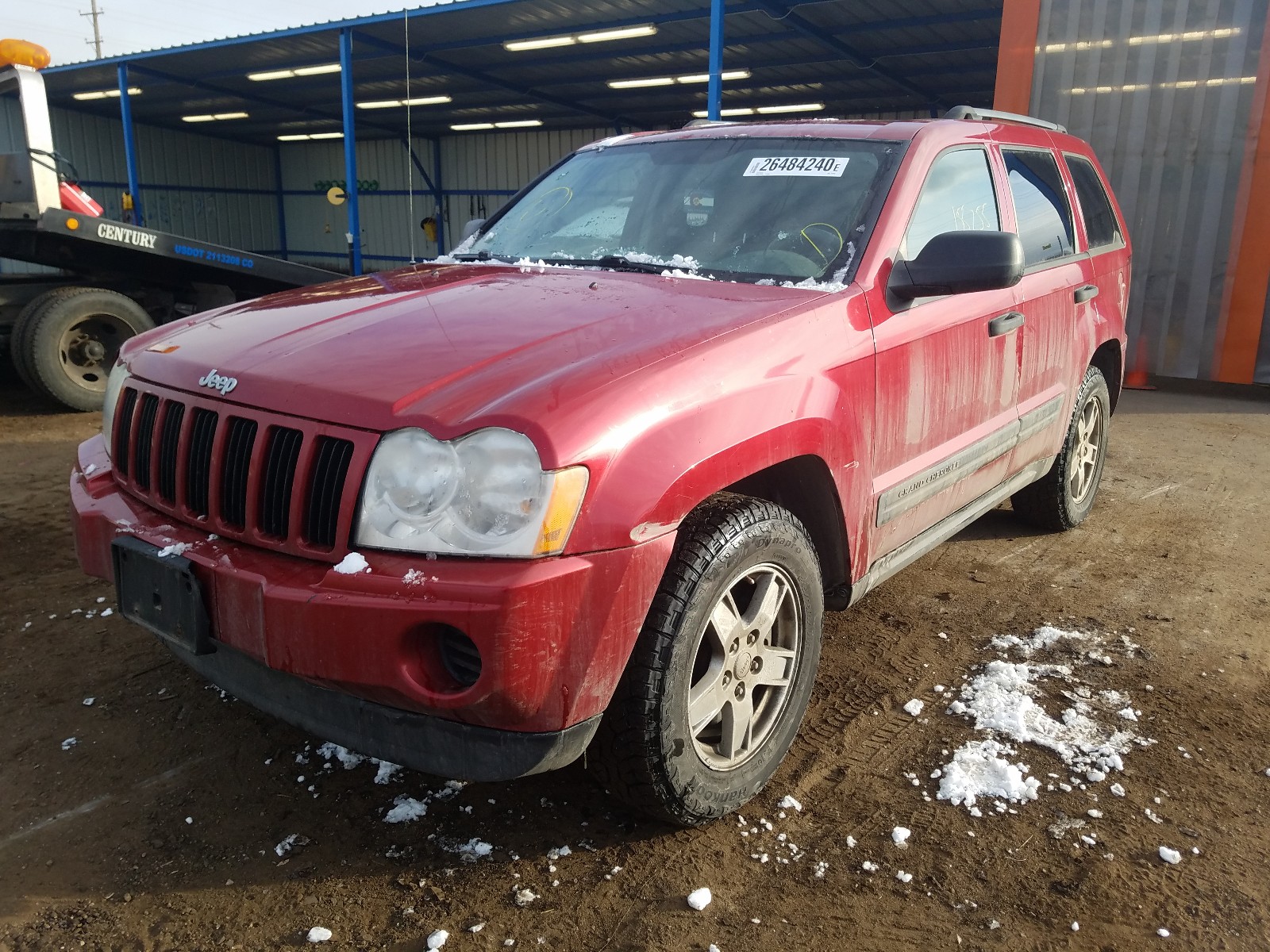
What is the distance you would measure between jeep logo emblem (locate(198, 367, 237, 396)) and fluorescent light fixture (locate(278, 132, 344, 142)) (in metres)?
27.3

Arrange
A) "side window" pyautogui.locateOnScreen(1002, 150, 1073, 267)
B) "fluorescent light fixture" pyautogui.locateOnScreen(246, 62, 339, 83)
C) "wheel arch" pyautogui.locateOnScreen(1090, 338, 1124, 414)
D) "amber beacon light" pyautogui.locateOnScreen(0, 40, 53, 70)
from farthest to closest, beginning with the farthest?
"fluorescent light fixture" pyautogui.locateOnScreen(246, 62, 339, 83)
"amber beacon light" pyautogui.locateOnScreen(0, 40, 53, 70)
"wheel arch" pyautogui.locateOnScreen(1090, 338, 1124, 414)
"side window" pyautogui.locateOnScreen(1002, 150, 1073, 267)

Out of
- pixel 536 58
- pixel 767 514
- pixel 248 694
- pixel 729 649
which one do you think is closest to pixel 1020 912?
pixel 729 649

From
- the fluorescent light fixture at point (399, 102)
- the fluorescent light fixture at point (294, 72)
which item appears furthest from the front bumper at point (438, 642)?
the fluorescent light fixture at point (399, 102)

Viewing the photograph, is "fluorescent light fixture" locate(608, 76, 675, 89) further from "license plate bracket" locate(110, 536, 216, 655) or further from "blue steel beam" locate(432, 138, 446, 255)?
"license plate bracket" locate(110, 536, 216, 655)

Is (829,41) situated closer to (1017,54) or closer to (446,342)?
(1017,54)

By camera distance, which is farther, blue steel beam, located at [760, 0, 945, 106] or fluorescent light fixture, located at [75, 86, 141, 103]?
fluorescent light fixture, located at [75, 86, 141, 103]

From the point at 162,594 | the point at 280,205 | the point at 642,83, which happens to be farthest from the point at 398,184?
the point at 162,594

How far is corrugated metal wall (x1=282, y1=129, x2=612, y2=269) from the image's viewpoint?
26734mm

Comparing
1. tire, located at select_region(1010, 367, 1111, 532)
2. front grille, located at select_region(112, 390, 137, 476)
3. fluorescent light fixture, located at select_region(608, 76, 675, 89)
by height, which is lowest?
tire, located at select_region(1010, 367, 1111, 532)

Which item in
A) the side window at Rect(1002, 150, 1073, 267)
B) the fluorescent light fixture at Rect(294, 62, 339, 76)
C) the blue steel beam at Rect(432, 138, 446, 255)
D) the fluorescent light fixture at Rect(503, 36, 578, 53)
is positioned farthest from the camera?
the blue steel beam at Rect(432, 138, 446, 255)

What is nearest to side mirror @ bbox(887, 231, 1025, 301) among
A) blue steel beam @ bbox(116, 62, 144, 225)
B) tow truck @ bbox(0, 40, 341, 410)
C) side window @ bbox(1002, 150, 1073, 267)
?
side window @ bbox(1002, 150, 1073, 267)

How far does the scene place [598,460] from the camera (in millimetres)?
1896

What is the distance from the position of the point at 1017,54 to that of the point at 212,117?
880 inches

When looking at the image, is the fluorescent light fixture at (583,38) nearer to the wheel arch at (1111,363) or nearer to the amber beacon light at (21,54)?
the amber beacon light at (21,54)
